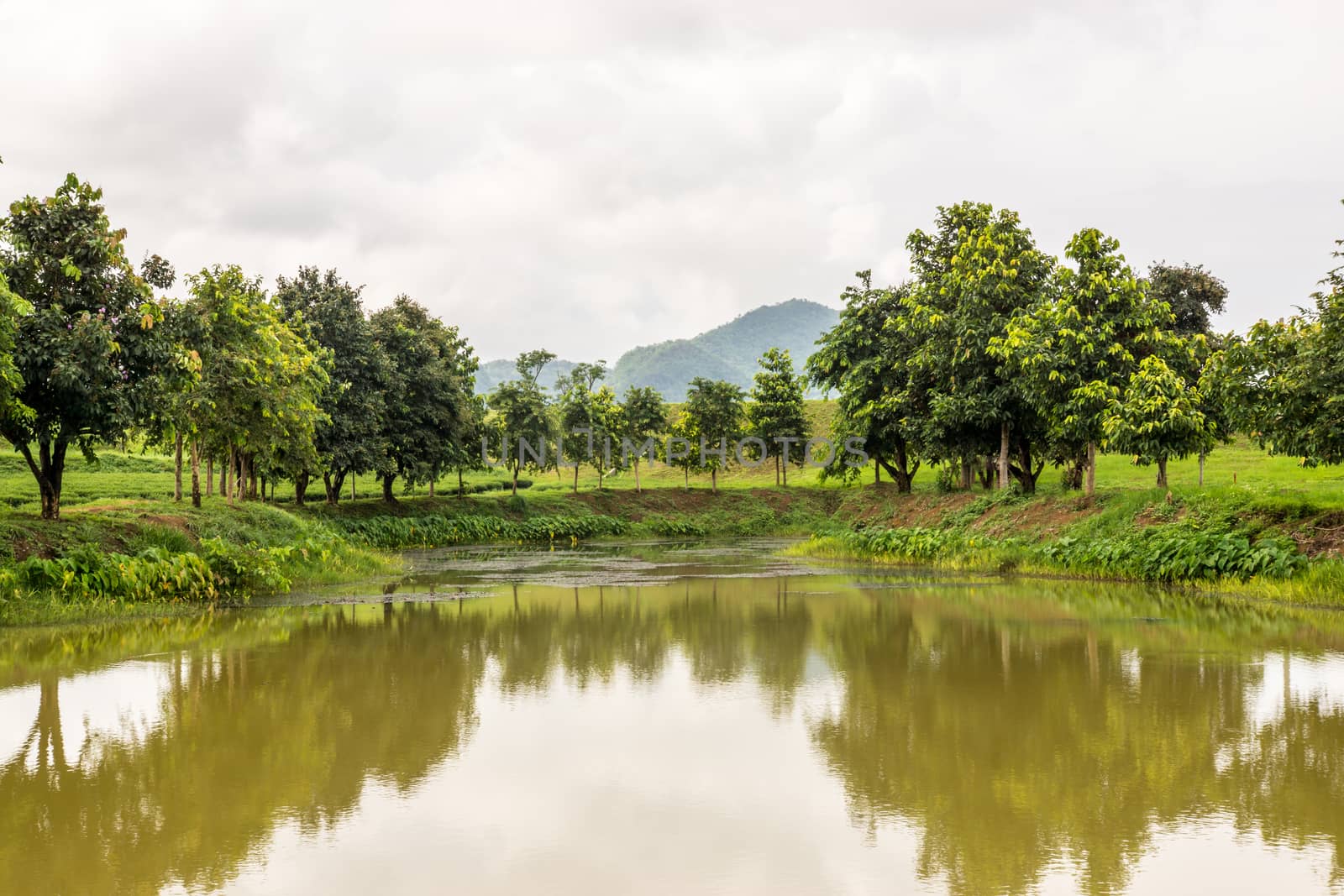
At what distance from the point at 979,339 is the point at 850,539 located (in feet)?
24.1

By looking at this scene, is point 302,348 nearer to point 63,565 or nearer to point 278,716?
point 63,565

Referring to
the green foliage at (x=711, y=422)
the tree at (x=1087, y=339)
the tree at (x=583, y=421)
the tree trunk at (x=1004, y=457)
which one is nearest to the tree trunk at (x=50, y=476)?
the tree at (x=1087, y=339)

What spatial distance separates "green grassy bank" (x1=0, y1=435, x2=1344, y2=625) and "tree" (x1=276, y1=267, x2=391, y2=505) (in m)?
2.61

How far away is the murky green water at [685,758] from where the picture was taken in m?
6.11

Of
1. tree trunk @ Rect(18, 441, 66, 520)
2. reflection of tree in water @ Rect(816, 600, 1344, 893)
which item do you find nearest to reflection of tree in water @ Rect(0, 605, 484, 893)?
reflection of tree in water @ Rect(816, 600, 1344, 893)

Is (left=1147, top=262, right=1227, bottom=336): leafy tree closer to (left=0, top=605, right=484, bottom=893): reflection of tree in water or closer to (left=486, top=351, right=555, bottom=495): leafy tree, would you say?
(left=486, top=351, right=555, bottom=495): leafy tree

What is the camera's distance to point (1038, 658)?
12.9 m

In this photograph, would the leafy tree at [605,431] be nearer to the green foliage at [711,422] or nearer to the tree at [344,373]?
the green foliage at [711,422]

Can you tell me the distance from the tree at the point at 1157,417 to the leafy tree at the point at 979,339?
337 cm

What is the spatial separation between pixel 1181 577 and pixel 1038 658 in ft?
31.0

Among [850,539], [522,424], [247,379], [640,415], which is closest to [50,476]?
[247,379]

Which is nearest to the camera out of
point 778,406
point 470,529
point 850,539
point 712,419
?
point 850,539

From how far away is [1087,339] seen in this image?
27.8m

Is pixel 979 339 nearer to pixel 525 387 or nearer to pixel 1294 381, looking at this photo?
pixel 1294 381
